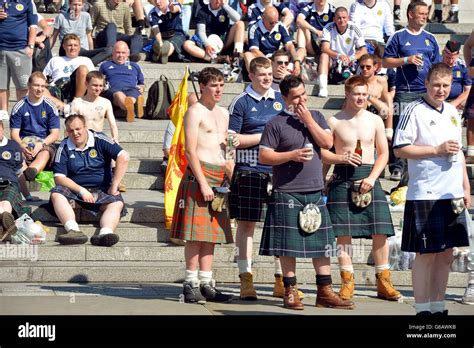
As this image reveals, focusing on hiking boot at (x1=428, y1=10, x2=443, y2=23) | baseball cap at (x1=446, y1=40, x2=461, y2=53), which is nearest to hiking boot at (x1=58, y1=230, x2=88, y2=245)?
baseball cap at (x1=446, y1=40, x2=461, y2=53)

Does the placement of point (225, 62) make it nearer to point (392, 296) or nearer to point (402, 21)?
point (402, 21)

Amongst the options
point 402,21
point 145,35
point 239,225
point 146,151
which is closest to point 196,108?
point 239,225

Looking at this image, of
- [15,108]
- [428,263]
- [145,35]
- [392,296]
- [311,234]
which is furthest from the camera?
[145,35]

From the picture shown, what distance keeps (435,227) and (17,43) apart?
8.34 m

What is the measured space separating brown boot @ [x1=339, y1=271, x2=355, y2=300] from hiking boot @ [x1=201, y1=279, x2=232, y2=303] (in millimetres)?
1025

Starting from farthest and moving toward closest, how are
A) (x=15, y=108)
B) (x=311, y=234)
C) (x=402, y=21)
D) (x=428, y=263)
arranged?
(x=402, y=21)
(x=15, y=108)
(x=311, y=234)
(x=428, y=263)

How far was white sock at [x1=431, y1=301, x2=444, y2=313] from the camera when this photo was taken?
9680 mm

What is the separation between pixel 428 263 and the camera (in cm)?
969

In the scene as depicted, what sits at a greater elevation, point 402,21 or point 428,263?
point 402,21

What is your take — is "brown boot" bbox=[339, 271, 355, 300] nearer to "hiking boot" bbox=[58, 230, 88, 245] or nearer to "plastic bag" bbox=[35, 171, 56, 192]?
"hiking boot" bbox=[58, 230, 88, 245]

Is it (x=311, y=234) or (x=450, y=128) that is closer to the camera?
(x=450, y=128)

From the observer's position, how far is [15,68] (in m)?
16.1

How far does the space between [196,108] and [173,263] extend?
2066 mm

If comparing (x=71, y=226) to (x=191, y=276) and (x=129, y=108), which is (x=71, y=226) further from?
(x=129, y=108)
